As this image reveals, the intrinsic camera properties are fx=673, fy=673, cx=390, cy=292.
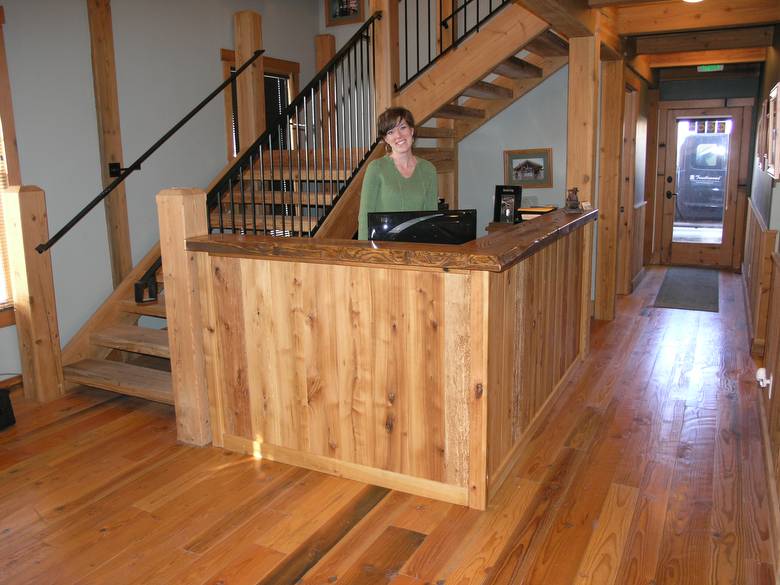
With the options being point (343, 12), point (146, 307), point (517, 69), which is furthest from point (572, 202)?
point (343, 12)

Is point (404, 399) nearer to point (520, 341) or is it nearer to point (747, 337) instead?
point (520, 341)

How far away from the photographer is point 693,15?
526 cm

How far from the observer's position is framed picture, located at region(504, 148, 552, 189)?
5859 millimetres

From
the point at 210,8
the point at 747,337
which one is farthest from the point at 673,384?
the point at 210,8

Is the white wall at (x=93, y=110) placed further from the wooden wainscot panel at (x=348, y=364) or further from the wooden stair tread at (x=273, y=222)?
the wooden wainscot panel at (x=348, y=364)

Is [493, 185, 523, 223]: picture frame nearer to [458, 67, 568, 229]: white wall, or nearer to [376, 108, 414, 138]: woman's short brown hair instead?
[458, 67, 568, 229]: white wall

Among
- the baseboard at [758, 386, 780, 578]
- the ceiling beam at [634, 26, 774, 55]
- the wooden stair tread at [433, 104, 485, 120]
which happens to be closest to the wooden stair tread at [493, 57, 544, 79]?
the wooden stair tread at [433, 104, 485, 120]

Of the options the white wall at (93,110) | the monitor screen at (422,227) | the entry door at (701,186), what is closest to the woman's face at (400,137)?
the monitor screen at (422,227)

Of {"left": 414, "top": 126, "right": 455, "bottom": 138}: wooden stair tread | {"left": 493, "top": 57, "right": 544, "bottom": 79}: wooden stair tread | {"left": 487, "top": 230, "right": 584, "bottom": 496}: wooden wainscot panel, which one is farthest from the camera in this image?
{"left": 414, "top": 126, "right": 455, "bottom": 138}: wooden stair tread

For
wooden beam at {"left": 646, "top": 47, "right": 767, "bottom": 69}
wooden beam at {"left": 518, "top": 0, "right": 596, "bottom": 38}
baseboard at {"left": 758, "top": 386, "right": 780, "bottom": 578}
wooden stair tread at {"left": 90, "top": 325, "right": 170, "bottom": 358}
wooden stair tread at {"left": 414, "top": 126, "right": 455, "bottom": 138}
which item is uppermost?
wooden beam at {"left": 646, "top": 47, "right": 767, "bottom": 69}

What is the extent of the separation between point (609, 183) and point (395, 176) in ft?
10.4

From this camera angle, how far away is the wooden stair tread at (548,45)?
4828 millimetres

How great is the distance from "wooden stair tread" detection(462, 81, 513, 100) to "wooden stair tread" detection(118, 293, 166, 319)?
2650 mm

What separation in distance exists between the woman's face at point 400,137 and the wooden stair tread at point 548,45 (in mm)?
1870
